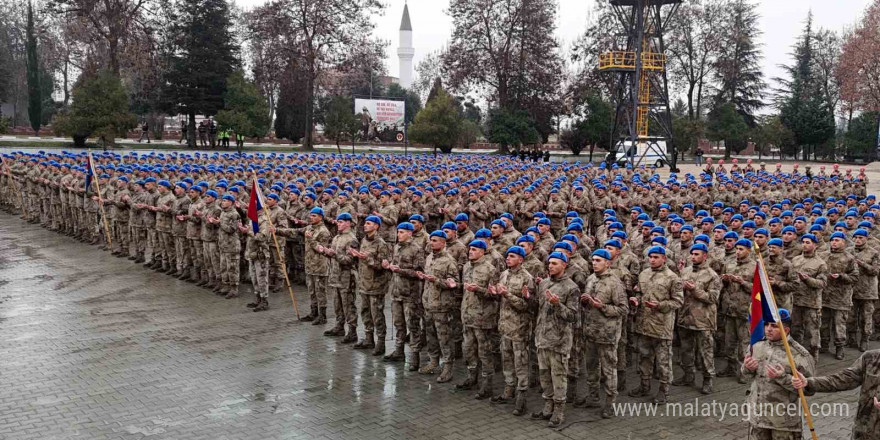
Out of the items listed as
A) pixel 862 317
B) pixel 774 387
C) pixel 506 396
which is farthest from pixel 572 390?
pixel 862 317

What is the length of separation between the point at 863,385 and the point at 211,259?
11.7 metres

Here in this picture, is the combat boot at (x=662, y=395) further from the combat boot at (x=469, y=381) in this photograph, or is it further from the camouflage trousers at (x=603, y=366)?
the combat boot at (x=469, y=381)

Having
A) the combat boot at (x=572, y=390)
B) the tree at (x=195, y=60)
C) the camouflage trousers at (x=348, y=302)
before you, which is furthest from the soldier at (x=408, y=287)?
the tree at (x=195, y=60)

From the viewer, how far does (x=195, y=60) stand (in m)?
49.1

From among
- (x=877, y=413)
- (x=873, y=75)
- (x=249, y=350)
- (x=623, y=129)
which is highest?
(x=873, y=75)

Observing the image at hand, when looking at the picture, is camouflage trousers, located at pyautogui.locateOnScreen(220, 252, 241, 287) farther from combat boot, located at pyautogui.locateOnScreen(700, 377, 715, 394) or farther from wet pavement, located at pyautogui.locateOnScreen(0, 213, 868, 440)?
combat boot, located at pyautogui.locateOnScreen(700, 377, 715, 394)

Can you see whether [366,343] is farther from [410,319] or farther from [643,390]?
[643,390]

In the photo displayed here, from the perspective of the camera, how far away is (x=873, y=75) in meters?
46.7

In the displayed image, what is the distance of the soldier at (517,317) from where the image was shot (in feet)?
26.6

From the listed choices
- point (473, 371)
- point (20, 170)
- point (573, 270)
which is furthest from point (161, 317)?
point (20, 170)

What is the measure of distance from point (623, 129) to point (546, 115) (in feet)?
32.5

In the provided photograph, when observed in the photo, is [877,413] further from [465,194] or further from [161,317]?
[465,194]

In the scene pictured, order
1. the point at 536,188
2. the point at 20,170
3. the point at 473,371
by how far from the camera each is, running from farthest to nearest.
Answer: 1. the point at 20,170
2. the point at 536,188
3. the point at 473,371

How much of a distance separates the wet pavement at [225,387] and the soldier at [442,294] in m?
0.46
